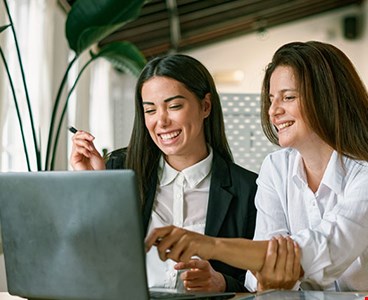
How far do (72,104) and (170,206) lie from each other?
475cm

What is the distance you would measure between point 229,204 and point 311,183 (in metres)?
0.39

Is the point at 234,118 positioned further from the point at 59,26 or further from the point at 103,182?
the point at 103,182

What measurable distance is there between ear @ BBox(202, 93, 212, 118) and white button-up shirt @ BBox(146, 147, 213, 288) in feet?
0.45

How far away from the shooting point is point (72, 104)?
6.96 m

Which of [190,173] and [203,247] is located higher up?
[190,173]

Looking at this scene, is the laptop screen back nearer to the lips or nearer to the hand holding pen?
the lips

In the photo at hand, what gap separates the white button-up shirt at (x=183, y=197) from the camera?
7.57 feet

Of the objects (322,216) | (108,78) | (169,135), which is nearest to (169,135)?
(169,135)

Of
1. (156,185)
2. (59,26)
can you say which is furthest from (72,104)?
(156,185)

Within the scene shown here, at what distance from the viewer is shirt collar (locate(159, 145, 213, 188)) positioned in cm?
236

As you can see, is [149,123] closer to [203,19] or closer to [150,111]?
[150,111]

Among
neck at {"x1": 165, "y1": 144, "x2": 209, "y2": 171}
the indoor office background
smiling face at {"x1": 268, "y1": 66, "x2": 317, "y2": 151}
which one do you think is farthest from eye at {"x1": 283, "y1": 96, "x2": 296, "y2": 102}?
the indoor office background

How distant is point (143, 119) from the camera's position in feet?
7.84

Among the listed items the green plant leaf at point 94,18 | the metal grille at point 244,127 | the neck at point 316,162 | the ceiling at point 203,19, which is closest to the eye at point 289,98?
the neck at point 316,162
